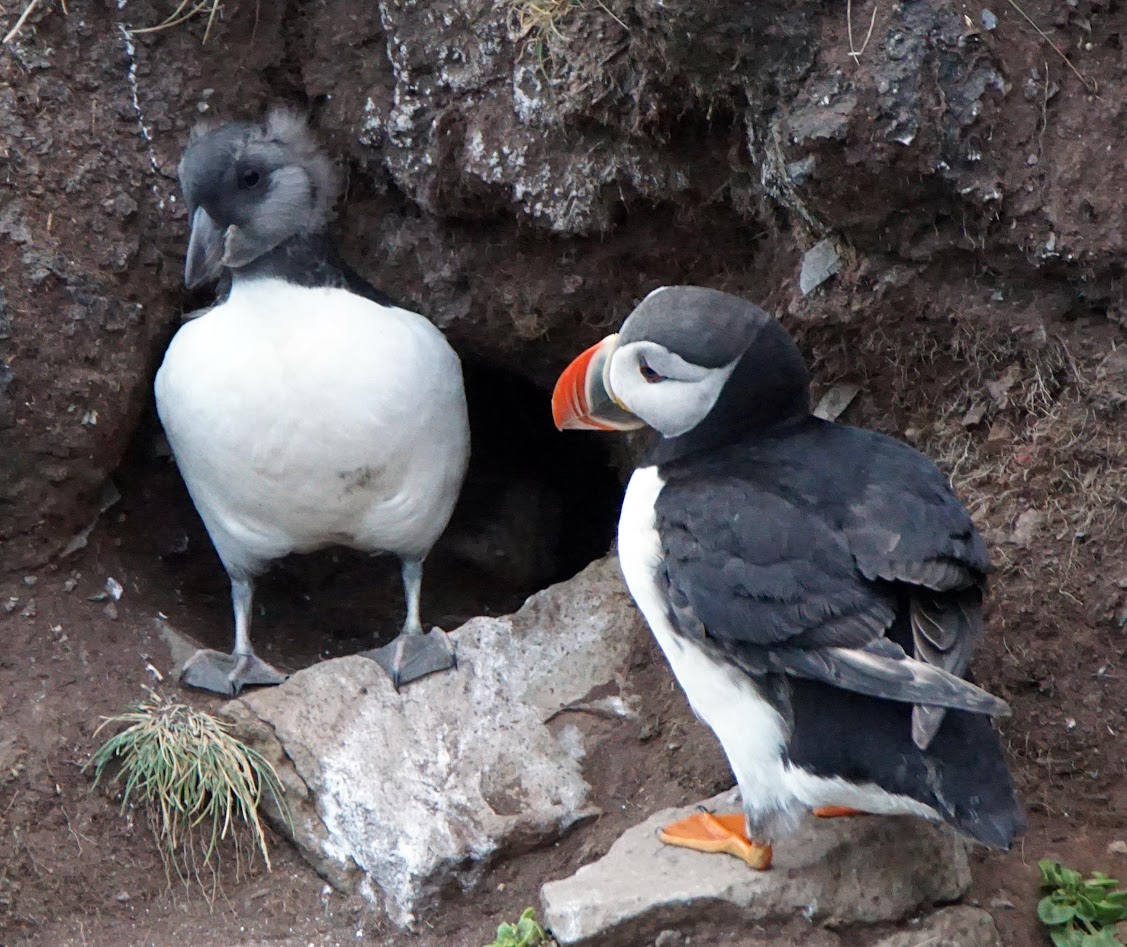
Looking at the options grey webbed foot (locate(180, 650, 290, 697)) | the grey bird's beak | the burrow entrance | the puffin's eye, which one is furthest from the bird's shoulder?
the burrow entrance

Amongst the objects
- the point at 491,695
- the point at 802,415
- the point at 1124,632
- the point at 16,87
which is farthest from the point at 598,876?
the point at 16,87

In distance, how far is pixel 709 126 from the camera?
4.23 meters

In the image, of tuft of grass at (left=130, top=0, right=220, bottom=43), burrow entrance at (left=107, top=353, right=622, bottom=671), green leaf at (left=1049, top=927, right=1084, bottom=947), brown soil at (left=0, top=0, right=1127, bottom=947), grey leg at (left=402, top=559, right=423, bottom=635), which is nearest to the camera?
green leaf at (left=1049, top=927, right=1084, bottom=947)

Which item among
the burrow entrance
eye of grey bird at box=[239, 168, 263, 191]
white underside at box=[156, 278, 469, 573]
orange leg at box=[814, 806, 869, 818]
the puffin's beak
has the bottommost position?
the burrow entrance

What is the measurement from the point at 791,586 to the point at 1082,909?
111cm

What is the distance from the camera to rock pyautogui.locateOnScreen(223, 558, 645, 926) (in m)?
3.69

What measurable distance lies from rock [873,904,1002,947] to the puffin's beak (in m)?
1.37

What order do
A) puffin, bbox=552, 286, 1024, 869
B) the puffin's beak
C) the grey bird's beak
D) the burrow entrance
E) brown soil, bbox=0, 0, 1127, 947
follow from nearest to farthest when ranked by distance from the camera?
puffin, bbox=552, 286, 1024, 869 < the puffin's beak < brown soil, bbox=0, 0, 1127, 947 < the grey bird's beak < the burrow entrance

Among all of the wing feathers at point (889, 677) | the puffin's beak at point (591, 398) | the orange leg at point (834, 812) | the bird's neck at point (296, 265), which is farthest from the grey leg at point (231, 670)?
the wing feathers at point (889, 677)

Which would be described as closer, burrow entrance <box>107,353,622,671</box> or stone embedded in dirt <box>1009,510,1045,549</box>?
stone embedded in dirt <box>1009,510,1045,549</box>

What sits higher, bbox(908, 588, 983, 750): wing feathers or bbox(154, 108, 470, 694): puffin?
bbox(908, 588, 983, 750): wing feathers

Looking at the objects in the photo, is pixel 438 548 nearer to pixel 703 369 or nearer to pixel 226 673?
pixel 226 673

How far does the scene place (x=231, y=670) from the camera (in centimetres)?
435

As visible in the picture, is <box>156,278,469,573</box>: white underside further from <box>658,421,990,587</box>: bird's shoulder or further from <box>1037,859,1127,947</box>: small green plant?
<box>1037,859,1127,947</box>: small green plant
